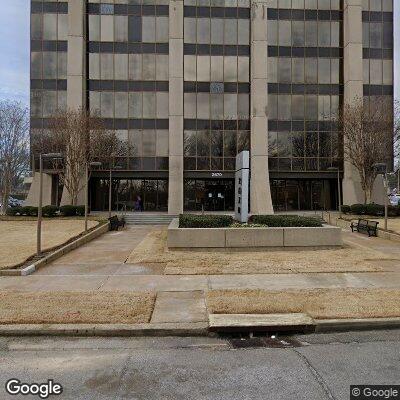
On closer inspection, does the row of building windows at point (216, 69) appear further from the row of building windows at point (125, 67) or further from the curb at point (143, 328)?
the curb at point (143, 328)

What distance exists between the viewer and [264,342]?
20.7ft

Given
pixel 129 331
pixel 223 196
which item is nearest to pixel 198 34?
pixel 223 196

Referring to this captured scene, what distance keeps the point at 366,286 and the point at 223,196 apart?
29683mm

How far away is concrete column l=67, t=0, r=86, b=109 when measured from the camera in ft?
120

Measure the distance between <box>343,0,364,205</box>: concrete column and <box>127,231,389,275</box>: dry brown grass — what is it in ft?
74.3

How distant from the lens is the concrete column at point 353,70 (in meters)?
37.1

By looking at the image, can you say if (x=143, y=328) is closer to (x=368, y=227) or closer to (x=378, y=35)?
(x=368, y=227)

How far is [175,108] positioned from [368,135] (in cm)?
1670

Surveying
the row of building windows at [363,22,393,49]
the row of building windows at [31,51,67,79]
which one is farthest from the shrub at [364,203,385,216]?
the row of building windows at [31,51,67,79]

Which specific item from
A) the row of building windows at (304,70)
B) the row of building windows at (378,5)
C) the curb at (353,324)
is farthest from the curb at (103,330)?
the row of building windows at (378,5)

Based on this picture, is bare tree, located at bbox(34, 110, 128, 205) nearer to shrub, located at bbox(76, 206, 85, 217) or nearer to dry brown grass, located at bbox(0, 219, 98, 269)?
shrub, located at bbox(76, 206, 85, 217)

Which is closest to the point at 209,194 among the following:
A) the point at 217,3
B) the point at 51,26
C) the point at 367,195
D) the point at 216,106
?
the point at 216,106

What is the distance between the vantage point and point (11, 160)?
1371 inches

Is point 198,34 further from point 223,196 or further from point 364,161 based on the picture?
point 364,161
